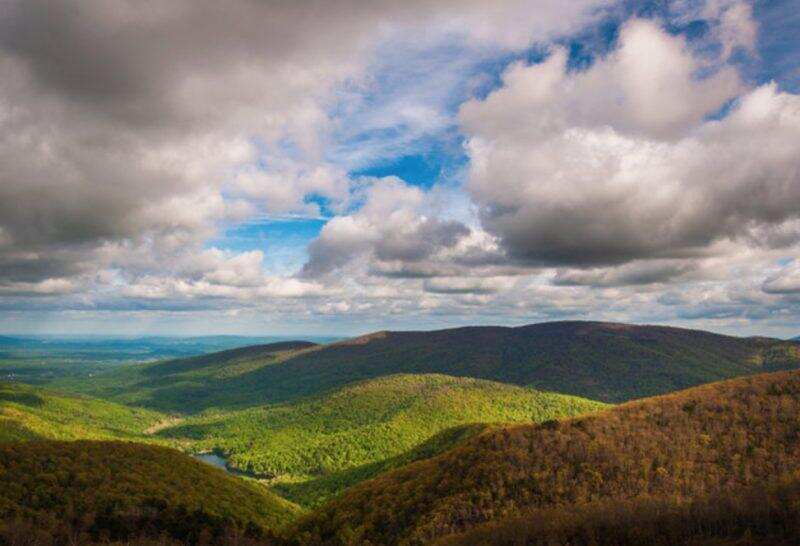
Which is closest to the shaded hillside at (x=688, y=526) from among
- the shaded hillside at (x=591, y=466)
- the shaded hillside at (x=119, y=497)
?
the shaded hillside at (x=591, y=466)

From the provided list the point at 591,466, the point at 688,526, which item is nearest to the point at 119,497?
the point at 591,466

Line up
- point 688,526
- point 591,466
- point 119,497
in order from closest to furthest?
1. point 688,526
2. point 591,466
3. point 119,497

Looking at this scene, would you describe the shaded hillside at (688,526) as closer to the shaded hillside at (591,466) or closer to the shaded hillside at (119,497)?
the shaded hillside at (591,466)

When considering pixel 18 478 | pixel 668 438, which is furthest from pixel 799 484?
pixel 18 478

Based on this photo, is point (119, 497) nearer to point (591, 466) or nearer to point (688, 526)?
point (591, 466)

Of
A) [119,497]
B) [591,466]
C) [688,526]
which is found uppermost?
[688,526]

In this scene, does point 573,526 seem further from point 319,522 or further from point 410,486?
point 319,522

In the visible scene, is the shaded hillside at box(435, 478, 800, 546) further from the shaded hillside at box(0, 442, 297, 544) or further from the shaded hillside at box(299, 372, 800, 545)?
the shaded hillside at box(0, 442, 297, 544)
